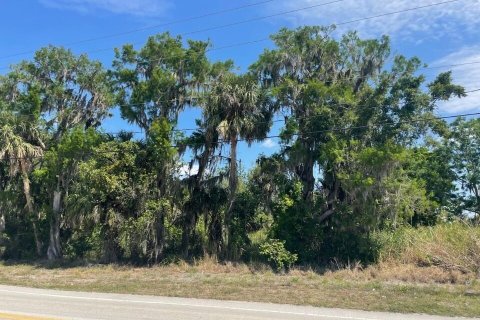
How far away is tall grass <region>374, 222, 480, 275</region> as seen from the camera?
A: 19125 millimetres

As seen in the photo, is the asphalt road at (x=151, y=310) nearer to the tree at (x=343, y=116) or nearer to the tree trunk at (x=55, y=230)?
the tree at (x=343, y=116)

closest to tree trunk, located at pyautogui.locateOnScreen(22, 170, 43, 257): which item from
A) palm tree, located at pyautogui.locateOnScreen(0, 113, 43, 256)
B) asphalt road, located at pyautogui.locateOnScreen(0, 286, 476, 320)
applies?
palm tree, located at pyautogui.locateOnScreen(0, 113, 43, 256)

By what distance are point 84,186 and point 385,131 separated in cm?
1553

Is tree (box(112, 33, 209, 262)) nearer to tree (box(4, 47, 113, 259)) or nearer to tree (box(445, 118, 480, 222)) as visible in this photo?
tree (box(4, 47, 113, 259))

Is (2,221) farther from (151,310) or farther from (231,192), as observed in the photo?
(151,310)

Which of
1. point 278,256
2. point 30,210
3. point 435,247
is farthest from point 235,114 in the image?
point 30,210

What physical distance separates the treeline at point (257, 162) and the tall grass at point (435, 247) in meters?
0.69

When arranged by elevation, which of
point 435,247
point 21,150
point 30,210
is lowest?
point 435,247

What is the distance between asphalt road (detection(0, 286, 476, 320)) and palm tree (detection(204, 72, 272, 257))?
1088cm

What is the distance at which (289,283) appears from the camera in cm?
1761

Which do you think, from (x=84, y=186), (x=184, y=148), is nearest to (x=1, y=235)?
(x=84, y=186)

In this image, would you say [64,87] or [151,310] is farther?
[64,87]

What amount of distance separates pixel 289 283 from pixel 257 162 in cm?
900

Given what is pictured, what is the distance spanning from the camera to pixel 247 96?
23984 millimetres
